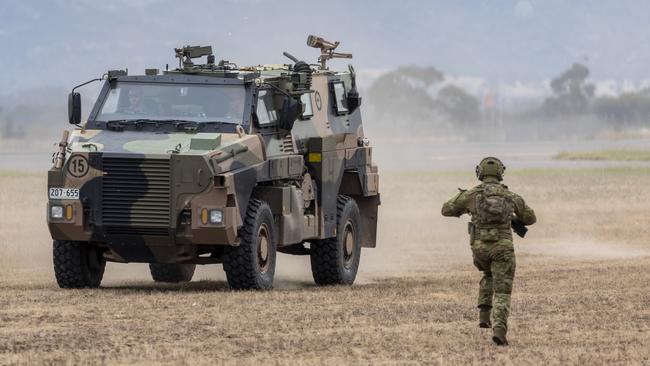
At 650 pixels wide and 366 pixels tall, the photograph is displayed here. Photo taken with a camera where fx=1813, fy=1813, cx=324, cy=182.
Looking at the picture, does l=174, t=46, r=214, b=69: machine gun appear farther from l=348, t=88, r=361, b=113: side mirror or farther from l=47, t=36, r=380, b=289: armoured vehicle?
l=348, t=88, r=361, b=113: side mirror

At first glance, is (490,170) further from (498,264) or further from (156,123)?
(156,123)

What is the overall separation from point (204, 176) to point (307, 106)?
11.5 ft

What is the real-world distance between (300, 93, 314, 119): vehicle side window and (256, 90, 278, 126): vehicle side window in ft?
2.78

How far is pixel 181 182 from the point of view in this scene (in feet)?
63.0

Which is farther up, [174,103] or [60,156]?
[174,103]

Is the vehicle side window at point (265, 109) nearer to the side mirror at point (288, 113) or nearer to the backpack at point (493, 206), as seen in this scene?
the side mirror at point (288, 113)

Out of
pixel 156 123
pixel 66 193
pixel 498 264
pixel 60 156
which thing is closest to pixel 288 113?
pixel 156 123

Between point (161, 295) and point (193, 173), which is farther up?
point (193, 173)

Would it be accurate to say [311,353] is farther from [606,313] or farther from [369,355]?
[606,313]

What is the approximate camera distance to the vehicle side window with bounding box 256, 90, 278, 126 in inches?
822

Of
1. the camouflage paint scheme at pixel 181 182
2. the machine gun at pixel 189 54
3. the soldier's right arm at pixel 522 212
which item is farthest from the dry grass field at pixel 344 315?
the machine gun at pixel 189 54

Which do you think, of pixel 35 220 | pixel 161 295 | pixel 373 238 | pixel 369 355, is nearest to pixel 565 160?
pixel 35 220

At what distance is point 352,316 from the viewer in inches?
680

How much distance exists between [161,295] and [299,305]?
1868 mm
